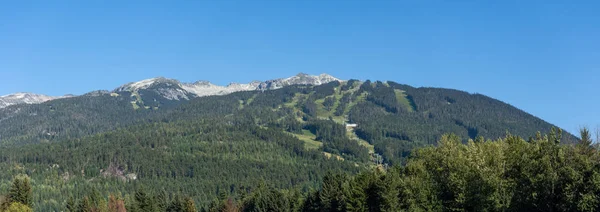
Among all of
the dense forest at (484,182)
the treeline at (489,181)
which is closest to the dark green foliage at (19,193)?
the dense forest at (484,182)

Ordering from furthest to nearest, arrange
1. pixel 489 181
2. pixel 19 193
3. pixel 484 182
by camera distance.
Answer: pixel 19 193 → pixel 484 182 → pixel 489 181

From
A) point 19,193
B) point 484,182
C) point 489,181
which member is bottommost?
point 19,193

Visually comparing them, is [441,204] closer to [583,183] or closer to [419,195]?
[419,195]

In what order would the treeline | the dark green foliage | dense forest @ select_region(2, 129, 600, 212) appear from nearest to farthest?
the treeline → dense forest @ select_region(2, 129, 600, 212) → the dark green foliage

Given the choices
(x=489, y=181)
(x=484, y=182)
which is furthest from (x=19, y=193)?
(x=489, y=181)

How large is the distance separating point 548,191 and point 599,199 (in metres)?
Result: 6.87

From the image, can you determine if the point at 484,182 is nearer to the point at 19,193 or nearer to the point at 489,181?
the point at 489,181

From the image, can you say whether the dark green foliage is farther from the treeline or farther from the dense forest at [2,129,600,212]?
the treeline

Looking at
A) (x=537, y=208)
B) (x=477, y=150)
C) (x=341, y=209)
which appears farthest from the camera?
(x=341, y=209)

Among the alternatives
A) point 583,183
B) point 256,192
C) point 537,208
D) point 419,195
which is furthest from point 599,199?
point 256,192

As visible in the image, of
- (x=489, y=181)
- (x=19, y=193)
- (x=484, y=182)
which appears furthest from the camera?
(x=19, y=193)

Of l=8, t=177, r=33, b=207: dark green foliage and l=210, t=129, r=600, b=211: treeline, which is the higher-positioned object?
l=210, t=129, r=600, b=211: treeline

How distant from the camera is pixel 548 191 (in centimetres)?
8538

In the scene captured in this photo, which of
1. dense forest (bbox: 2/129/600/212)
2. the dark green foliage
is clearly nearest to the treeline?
dense forest (bbox: 2/129/600/212)
